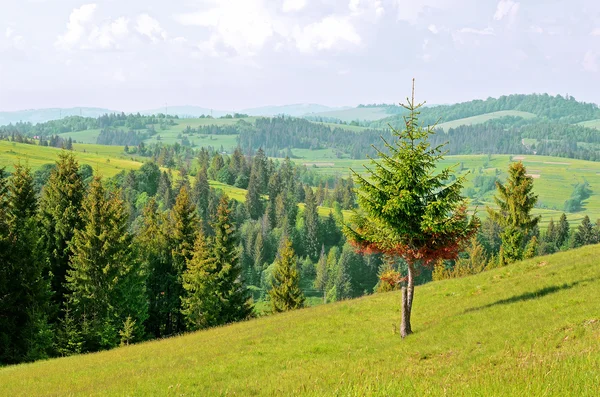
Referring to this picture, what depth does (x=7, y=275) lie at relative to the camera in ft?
124

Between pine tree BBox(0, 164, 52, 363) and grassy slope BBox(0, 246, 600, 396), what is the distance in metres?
8.81

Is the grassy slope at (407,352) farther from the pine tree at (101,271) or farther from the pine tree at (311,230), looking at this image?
the pine tree at (311,230)

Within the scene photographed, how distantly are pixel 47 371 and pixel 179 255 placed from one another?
87.8 ft

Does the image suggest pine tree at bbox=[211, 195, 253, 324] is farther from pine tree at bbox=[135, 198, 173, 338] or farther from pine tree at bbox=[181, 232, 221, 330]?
pine tree at bbox=[135, 198, 173, 338]

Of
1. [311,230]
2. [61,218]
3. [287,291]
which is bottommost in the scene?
[311,230]

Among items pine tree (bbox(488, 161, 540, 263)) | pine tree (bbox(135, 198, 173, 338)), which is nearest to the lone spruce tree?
pine tree (bbox(488, 161, 540, 263))

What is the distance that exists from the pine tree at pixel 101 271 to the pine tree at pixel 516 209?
36232 millimetres

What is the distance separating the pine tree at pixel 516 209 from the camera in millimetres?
51938

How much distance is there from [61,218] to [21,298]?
9.02 metres

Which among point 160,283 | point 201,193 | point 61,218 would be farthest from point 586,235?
point 61,218

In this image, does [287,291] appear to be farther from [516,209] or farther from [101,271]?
[516,209]

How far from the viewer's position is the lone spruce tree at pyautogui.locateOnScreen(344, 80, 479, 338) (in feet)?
76.1

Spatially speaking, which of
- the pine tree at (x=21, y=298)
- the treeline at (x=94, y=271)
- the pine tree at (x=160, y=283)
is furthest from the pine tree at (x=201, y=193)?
the pine tree at (x=21, y=298)

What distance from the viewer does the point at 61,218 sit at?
149ft
